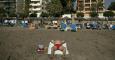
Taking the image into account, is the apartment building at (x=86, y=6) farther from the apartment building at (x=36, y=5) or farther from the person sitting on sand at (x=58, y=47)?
the person sitting on sand at (x=58, y=47)

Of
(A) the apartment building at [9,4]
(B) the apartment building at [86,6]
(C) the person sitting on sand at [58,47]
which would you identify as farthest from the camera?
(B) the apartment building at [86,6]

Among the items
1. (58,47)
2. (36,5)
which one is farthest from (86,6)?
(58,47)

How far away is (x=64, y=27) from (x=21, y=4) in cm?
9291

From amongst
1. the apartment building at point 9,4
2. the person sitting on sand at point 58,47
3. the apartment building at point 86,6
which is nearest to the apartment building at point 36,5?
the apartment building at point 9,4

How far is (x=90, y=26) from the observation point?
47.6 metres

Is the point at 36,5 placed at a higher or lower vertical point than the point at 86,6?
higher

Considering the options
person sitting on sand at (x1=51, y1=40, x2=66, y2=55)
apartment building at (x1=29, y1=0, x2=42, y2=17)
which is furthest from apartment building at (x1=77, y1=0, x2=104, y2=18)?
person sitting on sand at (x1=51, y1=40, x2=66, y2=55)

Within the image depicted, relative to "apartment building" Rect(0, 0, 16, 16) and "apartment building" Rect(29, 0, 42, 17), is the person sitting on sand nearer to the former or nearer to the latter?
"apartment building" Rect(0, 0, 16, 16)

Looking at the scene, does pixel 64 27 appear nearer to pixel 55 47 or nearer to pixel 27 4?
pixel 55 47

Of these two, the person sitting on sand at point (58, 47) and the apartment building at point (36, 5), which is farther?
the apartment building at point (36, 5)

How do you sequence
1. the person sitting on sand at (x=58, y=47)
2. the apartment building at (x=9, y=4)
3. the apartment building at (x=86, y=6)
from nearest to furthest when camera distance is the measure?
1. the person sitting on sand at (x=58, y=47)
2. the apartment building at (x=9, y=4)
3. the apartment building at (x=86, y=6)

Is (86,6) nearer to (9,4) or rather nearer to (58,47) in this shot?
(9,4)

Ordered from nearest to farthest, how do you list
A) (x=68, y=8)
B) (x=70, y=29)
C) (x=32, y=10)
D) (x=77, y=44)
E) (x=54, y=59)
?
(x=54, y=59) → (x=77, y=44) → (x=70, y=29) → (x=68, y=8) → (x=32, y=10)

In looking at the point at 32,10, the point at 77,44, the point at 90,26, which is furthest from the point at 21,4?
the point at 77,44
